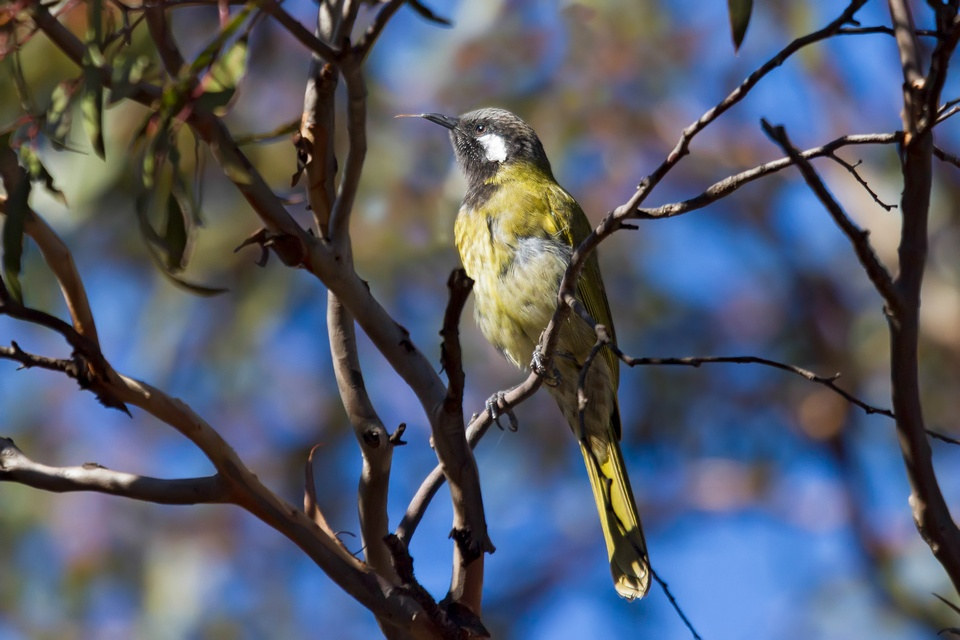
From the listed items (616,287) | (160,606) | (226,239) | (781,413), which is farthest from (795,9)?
(160,606)

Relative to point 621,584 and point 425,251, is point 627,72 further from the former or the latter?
point 621,584

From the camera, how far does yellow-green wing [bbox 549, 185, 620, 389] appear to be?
3391mm

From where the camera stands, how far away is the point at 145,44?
184 cm

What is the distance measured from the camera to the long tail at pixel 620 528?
2.77 m

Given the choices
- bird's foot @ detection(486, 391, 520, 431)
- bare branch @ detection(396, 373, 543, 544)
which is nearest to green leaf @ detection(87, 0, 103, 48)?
bare branch @ detection(396, 373, 543, 544)

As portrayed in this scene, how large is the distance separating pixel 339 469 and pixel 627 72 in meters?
2.91

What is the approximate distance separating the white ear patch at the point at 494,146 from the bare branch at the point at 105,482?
7.90 feet

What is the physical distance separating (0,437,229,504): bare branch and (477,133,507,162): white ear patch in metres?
2.41

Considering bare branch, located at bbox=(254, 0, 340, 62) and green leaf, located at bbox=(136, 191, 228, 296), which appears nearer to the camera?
bare branch, located at bbox=(254, 0, 340, 62)

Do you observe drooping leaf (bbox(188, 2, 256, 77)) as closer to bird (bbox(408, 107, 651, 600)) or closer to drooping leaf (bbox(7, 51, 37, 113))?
drooping leaf (bbox(7, 51, 37, 113))

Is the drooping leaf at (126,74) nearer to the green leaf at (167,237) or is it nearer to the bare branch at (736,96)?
the green leaf at (167,237)

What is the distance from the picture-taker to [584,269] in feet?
11.0

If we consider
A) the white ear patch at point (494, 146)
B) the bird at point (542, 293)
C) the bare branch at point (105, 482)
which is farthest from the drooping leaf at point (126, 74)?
the white ear patch at point (494, 146)

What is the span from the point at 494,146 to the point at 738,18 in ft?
7.98
